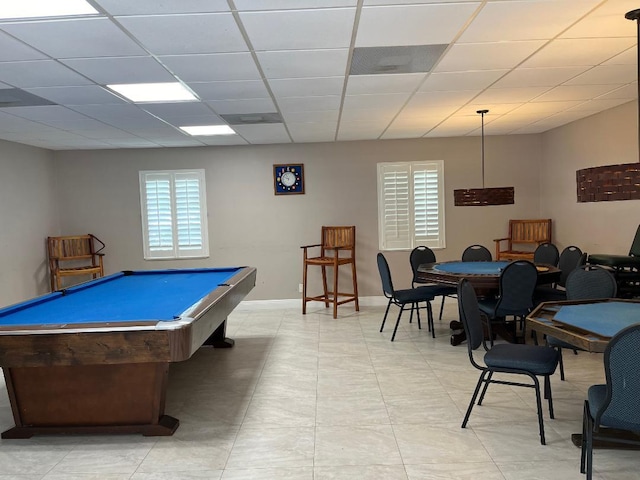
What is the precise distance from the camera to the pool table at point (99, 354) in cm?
275

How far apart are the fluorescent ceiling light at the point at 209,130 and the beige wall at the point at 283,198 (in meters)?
1.18

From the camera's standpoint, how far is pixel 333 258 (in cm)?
677

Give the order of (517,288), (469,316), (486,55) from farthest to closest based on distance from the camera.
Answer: (517,288), (486,55), (469,316)

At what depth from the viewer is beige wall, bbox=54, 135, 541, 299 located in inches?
289

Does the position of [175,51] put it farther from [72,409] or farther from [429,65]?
[72,409]

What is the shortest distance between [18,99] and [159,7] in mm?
2417

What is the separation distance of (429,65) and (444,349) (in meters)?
2.75

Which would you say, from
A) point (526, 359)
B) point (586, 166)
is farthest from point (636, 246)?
point (526, 359)

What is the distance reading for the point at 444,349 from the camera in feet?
16.1

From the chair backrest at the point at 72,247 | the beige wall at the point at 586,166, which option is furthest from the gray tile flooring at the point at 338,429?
the chair backrest at the point at 72,247

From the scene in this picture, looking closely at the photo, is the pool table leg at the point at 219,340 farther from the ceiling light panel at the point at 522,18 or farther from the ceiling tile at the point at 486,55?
the ceiling light panel at the point at 522,18

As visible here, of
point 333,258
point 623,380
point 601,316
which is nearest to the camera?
point 623,380

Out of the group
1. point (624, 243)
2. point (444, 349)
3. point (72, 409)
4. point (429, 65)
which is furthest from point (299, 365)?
point (624, 243)

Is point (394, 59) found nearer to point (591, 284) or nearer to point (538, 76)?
point (538, 76)
